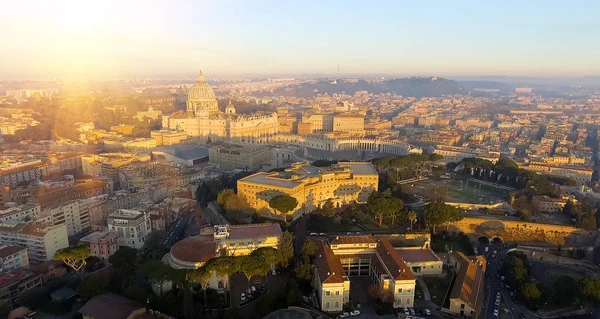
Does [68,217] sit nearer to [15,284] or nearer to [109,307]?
[15,284]

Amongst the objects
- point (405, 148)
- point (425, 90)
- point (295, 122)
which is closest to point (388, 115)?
point (295, 122)

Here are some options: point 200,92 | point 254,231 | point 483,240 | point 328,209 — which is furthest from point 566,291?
point 200,92

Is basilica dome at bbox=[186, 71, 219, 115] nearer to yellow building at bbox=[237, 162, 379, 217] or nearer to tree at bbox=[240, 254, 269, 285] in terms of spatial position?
yellow building at bbox=[237, 162, 379, 217]

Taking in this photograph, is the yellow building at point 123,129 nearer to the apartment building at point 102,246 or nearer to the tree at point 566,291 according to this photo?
the apartment building at point 102,246

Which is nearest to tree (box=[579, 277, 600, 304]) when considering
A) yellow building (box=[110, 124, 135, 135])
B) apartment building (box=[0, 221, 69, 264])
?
apartment building (box=[0, 221, 69, 264])

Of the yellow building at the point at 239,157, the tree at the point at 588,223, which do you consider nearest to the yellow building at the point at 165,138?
the yellow building at the point at 239,157

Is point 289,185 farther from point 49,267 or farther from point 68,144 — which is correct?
point 68,144
